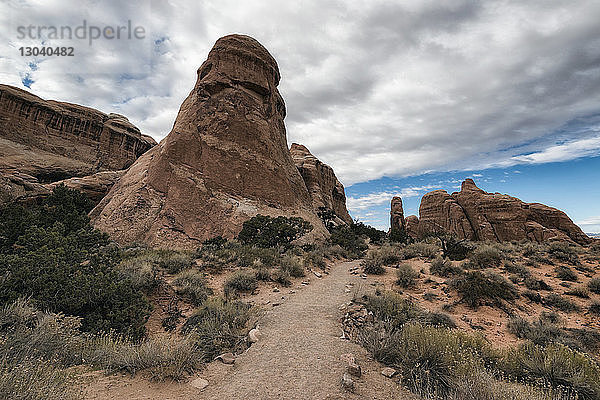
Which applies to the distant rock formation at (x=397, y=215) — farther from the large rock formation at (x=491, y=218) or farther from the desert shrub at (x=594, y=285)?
the desert shrub at (x=594, y=285)

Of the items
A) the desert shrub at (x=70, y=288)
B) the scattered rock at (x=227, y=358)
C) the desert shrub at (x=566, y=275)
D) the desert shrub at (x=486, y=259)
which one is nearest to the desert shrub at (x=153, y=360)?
the scattered rock at (x=227, y=358)

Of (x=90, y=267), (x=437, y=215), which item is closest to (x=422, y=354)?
(x=90, y=267)

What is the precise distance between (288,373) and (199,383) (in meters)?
1.28

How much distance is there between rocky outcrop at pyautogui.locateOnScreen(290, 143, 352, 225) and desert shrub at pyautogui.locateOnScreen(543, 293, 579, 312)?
2332 centimetres

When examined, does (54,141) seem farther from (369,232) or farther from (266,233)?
(369,232)

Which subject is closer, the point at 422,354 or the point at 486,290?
the point at 422,354

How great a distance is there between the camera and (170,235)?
1728 centimetres

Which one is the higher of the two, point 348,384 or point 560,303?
point 560,303

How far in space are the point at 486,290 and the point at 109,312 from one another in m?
11.0

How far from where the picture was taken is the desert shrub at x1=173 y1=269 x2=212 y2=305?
7864 millimetres

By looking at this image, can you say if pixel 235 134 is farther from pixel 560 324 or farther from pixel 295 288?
pixel 560 324

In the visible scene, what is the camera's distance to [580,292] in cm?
881

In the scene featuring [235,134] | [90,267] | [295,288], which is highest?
[235,134]

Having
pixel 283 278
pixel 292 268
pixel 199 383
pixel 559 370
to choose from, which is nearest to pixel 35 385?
pixel 199 383
